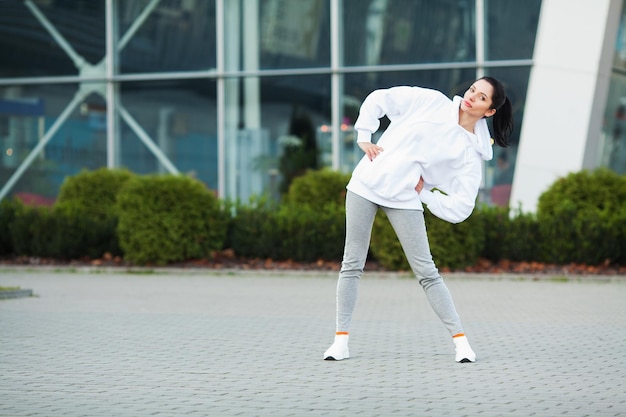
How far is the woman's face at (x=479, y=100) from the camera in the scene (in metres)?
6.94

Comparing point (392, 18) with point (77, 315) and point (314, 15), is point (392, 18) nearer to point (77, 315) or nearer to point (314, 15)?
point (314, 15)

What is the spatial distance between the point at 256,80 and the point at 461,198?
13501 millimetres

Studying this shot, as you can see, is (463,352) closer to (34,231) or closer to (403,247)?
(403,247)

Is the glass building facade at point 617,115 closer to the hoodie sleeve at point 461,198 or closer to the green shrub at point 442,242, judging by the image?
the green shrub at point 442,242

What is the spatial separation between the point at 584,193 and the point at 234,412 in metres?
11.2

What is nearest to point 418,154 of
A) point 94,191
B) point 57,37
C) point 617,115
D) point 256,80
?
point 94,191

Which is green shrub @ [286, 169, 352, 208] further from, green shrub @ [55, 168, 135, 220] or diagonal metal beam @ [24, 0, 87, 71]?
diagonal metal beam @ [24, 0, 87, 71]

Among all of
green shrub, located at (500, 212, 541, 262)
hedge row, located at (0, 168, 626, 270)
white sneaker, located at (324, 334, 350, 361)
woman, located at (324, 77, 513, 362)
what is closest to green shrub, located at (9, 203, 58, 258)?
hedge row, located at (0, 168, 626, 270)

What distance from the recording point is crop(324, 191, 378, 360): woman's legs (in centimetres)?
706

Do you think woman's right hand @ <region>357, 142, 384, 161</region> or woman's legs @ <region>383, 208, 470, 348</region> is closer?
woman's right hand @ <region>357, 142, 384, 161</region>

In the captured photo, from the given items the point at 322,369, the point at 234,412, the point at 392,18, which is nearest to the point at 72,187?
the point at 392,18

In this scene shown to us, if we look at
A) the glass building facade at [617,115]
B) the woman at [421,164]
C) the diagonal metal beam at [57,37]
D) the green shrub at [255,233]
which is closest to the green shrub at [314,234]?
the green shrub at [255,233]

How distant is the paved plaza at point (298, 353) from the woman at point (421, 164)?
0.62m

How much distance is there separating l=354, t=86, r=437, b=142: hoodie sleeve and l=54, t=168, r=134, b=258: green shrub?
10.0 m
